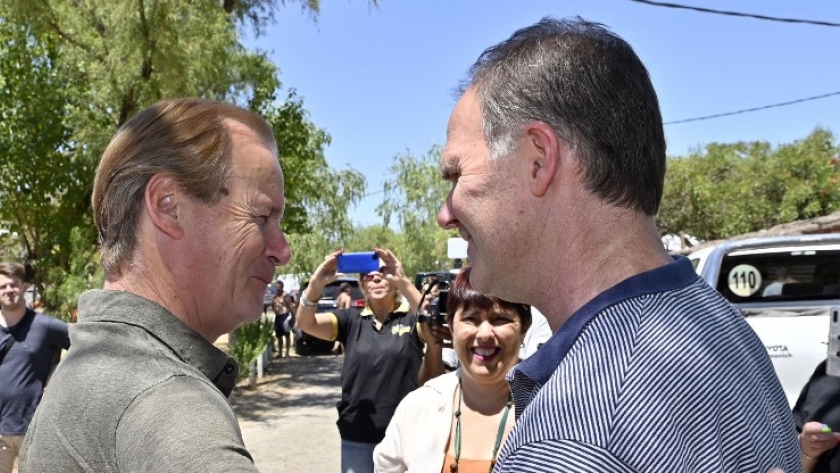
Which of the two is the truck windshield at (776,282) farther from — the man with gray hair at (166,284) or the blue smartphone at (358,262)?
the man with gray hair at (166,284)

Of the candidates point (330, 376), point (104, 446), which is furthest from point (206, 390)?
point (330, 376)

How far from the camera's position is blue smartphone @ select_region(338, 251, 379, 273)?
6125mm

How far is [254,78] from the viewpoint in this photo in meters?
12.1

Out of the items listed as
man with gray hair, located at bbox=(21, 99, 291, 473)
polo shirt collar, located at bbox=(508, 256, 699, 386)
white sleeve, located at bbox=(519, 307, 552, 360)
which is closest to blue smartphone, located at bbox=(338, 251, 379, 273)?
white sleeve, located at bbox=(519, 307, 552, 360)

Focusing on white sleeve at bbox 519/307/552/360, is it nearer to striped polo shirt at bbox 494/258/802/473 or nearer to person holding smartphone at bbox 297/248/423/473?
person holding smartphone at bbox 297/248/423/473

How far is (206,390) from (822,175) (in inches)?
1136

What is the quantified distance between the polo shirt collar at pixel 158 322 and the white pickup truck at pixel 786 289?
517 centimetres

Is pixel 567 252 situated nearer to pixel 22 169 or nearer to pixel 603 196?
pixel 603 196

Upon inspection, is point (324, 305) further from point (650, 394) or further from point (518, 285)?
point (650, 394)

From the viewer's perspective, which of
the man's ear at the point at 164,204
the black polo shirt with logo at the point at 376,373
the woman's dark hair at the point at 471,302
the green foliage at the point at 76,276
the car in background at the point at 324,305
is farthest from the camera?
the car in background at the point at 324,305

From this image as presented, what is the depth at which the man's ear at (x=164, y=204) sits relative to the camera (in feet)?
5.21

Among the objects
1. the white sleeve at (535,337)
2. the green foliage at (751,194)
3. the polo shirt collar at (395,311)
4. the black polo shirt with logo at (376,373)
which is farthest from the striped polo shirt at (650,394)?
the green foliage at (751,194)

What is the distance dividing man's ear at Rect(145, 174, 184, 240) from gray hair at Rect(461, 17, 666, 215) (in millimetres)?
622

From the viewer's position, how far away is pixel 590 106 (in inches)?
52.2
